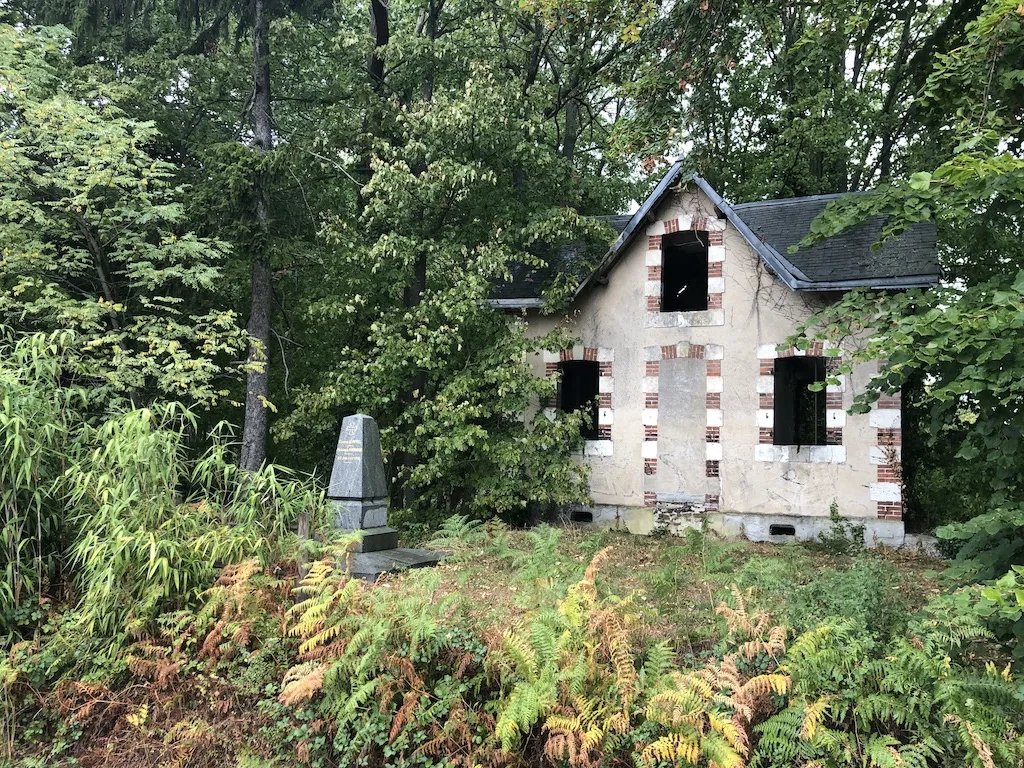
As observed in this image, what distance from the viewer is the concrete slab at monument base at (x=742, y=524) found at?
35.2 feet

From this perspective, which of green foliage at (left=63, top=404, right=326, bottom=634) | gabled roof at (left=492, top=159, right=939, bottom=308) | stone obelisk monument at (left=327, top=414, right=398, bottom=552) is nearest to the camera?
green foliage at (left=63, top=404, right=326, bottom=634)

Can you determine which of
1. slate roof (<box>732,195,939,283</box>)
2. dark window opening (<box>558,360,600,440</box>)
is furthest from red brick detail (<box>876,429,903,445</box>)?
dark window opening (<box>558,360,600,440</box>)

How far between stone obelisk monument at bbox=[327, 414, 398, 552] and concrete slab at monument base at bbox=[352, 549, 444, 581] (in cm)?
13

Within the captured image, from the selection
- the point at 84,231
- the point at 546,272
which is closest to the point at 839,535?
the point at 546,272

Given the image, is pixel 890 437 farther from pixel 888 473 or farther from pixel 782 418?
pixel 782 418

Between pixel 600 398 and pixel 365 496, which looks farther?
pixel 600 398

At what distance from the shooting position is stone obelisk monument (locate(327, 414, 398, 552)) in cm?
793

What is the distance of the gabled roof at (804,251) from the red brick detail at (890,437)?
2.26 meters

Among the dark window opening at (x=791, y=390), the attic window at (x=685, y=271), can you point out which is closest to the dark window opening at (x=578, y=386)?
the attic window at (x=685, y=271)

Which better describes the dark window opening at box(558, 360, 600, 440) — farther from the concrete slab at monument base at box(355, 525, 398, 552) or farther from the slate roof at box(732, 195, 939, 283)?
the concrete slab at monument base at box(355, 525, 398, 552)

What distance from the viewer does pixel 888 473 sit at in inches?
424

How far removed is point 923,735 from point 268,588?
4.88m

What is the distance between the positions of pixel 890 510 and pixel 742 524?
2.23 meters

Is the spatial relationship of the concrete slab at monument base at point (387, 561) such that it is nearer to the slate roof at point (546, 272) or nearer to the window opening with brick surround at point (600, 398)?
the window opening with brick surround at point (600, 398)
